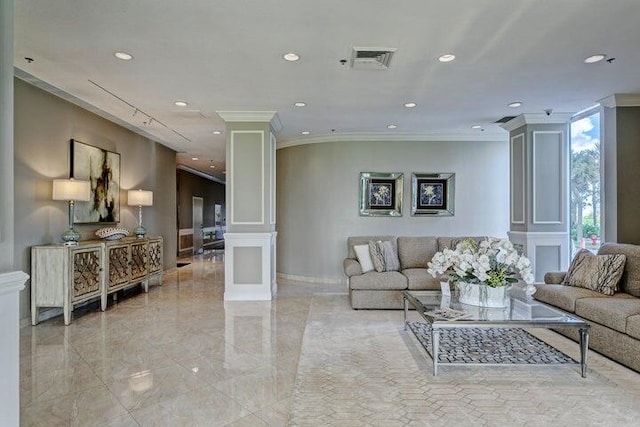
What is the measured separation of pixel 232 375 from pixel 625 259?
3940 millimetres

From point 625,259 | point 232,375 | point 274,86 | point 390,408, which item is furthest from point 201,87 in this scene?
point 625,259

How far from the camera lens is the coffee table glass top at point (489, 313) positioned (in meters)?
2.83

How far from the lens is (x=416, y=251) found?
5.59 metres

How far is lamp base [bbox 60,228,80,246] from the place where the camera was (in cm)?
436

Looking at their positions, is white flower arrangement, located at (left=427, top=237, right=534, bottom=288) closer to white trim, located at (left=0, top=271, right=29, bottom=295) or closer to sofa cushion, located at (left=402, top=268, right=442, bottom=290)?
sofa cushion, located at (left=402, top=268, right=442, bottom=290)

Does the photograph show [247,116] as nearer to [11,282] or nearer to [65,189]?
[65,189]

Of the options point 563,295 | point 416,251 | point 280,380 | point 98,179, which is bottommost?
point 280,380

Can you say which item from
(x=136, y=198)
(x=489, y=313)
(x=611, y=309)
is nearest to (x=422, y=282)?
(x=489, y=313)

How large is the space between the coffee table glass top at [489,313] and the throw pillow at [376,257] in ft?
4.97

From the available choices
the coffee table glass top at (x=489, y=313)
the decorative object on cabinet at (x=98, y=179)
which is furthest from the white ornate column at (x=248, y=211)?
the coffee table glass top at (x=489, y=313)

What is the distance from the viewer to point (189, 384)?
2.66m

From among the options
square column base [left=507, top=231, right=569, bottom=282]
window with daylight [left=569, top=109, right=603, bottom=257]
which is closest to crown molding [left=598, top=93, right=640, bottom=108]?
window with daylight [left=569, top=109, right=603, bottom=257]

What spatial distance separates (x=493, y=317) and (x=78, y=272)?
4.43m

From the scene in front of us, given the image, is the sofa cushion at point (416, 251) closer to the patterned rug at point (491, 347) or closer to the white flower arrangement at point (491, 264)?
the patterned rug at point (491, 347)
